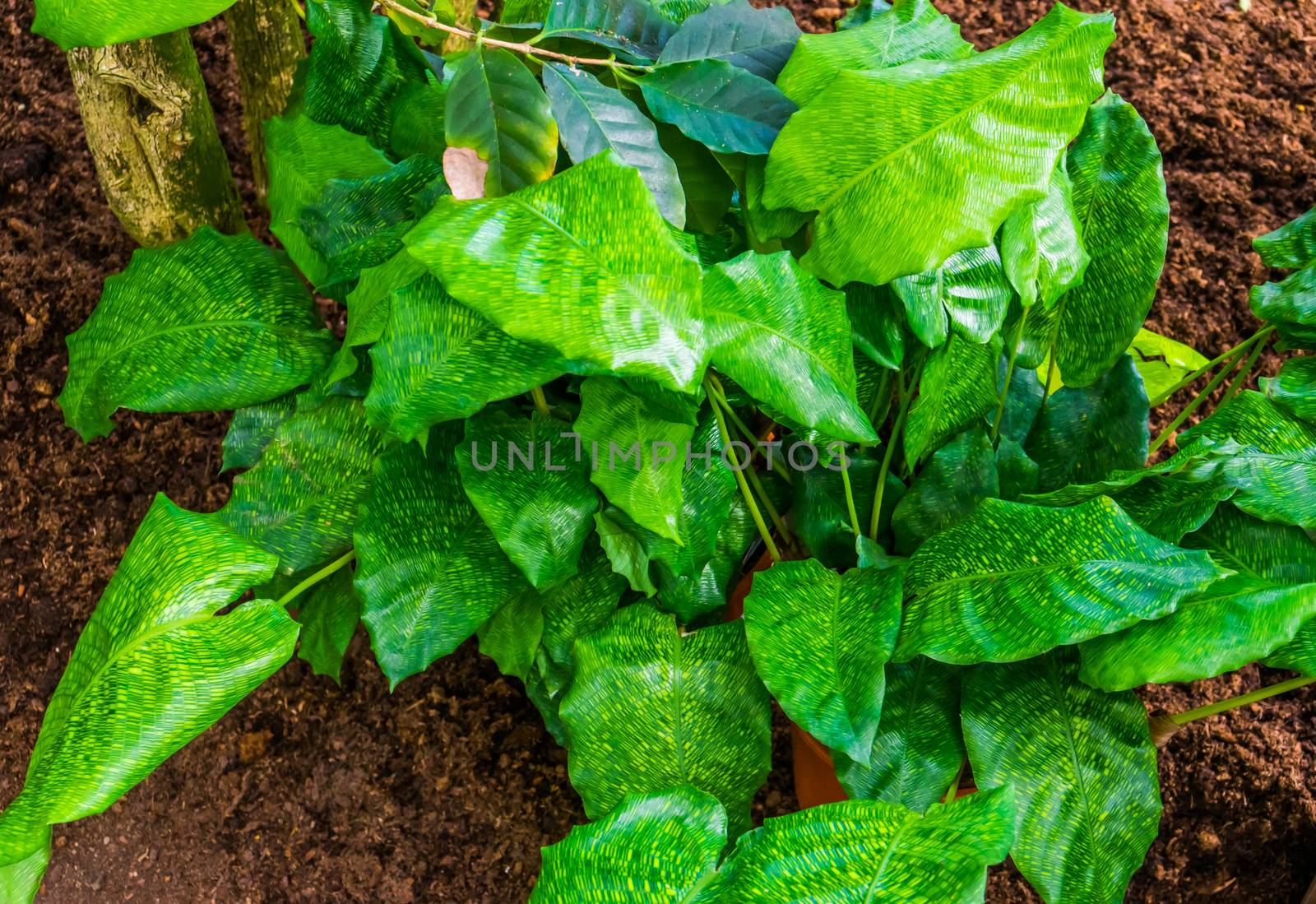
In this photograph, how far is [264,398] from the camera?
0.99 meters

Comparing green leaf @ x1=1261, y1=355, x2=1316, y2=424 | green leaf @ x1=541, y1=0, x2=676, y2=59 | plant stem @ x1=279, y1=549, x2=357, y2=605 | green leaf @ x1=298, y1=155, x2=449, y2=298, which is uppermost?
green leaf @ x1=541, y1=0, x2=676, y2=59

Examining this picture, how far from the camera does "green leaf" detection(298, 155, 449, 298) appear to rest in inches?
34.9

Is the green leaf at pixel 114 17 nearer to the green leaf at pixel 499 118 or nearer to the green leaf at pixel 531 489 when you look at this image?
the green leaf at pixel 499 118

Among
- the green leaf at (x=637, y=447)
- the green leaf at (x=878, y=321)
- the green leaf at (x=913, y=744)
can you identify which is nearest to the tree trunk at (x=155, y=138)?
the green leaf at (x=637, y=447)

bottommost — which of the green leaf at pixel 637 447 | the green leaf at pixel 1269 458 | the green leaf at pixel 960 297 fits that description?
the green leaf at pixel 1269 458

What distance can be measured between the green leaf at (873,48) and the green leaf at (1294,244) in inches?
15.1

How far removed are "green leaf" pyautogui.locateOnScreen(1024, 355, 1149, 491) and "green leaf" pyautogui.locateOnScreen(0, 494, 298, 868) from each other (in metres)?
0.76

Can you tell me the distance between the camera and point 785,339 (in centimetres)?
76

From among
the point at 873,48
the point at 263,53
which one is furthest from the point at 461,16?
the point at 873,48

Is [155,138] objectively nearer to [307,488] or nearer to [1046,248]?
[307,488]

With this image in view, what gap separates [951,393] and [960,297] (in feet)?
0.36

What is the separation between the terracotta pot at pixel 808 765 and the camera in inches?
42.3

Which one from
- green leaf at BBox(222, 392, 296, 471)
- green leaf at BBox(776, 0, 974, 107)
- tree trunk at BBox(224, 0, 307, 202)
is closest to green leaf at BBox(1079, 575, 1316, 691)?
green leaf at BBox(776, 0, 974, 107)

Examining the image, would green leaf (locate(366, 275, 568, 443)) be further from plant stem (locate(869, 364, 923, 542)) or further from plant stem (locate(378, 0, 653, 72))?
plant stem (locate(869, 364, 923, 542))
